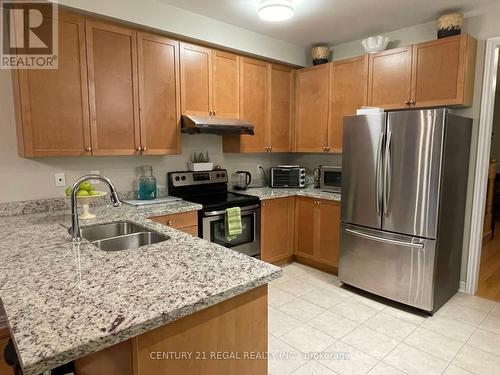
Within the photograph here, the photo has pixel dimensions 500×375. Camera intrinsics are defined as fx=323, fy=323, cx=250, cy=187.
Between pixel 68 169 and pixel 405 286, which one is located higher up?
pixel 68 169

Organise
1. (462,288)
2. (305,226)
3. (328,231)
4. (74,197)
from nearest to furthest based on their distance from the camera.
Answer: (74,197)
(462,288)
(328,231)
(305,226)

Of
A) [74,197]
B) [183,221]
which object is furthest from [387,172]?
[74,197]

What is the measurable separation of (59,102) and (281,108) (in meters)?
A: 2.35

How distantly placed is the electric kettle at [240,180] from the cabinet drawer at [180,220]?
40.9 inches

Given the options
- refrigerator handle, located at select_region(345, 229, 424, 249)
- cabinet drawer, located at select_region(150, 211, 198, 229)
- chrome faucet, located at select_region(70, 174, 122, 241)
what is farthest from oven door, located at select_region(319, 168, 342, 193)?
chrome faucet, located at select_region(70, 174, 122, 241)

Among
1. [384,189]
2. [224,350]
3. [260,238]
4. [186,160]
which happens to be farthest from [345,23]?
[224,350]

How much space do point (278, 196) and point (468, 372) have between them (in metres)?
2.13

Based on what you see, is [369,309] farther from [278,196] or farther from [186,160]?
[186,160]

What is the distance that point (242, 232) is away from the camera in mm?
3285

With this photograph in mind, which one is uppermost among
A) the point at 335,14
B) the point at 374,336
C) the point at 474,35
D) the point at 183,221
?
the point at 335,14

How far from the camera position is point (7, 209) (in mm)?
2410

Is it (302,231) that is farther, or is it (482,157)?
(302,231)

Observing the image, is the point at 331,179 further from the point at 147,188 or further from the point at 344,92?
the point at 147,188

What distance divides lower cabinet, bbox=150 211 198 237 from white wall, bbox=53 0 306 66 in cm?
157
